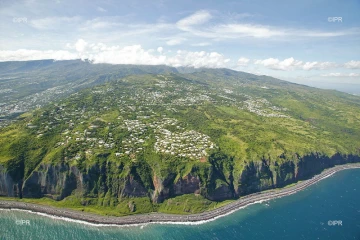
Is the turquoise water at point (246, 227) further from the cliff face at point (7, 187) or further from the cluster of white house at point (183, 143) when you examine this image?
the cluster of white house at point (183, 143)

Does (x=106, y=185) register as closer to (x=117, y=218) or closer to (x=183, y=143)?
(x=117, y=218)

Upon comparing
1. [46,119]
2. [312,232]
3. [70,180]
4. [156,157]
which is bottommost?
[312,232]

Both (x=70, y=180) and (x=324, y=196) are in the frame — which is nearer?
(x=70, y=180)

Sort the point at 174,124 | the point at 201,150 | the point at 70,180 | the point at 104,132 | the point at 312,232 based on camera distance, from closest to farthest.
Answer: the point at 312,232
the point at 70,180
the point at 201,150
the point at 104,132
the point at 174,124

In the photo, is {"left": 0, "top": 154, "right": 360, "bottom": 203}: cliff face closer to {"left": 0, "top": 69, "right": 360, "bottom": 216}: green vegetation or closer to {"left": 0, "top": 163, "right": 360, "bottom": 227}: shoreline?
{"left": 0, "top": 69, "right": 360, "bottom": 216}: green vegetation

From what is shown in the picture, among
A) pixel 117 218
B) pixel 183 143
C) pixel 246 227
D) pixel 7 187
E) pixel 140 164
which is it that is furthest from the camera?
pixel 183 143

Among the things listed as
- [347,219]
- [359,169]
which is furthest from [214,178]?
[359,169]

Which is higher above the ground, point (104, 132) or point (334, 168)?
point (104, 132)

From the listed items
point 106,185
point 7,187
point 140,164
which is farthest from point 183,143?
point 7,187

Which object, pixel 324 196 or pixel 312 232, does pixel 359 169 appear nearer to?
pixel 324 196
